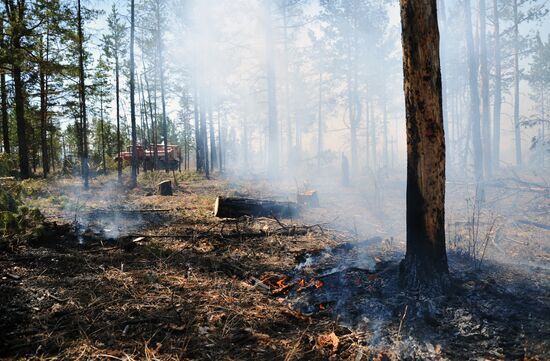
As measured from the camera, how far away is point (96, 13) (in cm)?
1377

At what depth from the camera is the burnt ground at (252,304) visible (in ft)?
7.94

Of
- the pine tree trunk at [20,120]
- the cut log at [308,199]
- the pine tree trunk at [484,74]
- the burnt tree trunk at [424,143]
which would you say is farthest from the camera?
the pine tree trunk at [484,74]

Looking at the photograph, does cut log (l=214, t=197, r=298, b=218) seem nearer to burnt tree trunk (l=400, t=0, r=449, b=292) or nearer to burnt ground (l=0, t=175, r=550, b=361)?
burnt ground (l=0, t=175, r=550, b=361)

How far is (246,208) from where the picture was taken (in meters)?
7.71

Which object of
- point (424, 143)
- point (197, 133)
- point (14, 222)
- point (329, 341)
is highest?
point (197, 133)

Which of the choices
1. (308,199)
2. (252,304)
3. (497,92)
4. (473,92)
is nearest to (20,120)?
(308,199)

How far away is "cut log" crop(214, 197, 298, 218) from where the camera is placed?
24.8ft

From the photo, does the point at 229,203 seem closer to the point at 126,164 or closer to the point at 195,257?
the point at 195,257

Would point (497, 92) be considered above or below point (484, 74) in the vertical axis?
above

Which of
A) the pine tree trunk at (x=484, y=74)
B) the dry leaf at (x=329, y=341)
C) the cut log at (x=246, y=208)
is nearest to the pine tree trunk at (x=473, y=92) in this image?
the pine tree trunk at (x=484, y=74)

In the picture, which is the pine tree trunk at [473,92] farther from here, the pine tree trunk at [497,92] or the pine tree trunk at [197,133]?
the pine tree trunk at [197,133]

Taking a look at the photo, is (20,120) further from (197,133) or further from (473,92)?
(473,92)

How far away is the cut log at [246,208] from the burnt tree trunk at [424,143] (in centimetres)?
458

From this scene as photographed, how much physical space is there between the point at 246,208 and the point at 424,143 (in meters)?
5.10
